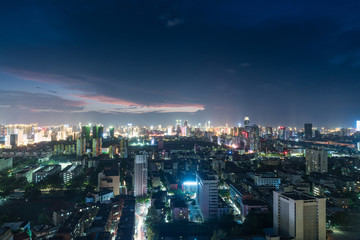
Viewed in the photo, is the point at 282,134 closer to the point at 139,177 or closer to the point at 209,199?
the point at 139,177

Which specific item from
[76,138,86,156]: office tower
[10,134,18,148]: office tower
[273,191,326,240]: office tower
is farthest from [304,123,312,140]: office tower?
[10,134,18,148]: office tower

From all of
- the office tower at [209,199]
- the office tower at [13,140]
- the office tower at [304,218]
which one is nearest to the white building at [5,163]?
the office tower at [13,140]

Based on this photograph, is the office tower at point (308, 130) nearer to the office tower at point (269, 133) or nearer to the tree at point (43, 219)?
the office tower at point (269, 133)

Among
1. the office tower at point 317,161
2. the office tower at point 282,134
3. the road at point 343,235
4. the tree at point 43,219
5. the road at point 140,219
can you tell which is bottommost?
the road at point 140,219

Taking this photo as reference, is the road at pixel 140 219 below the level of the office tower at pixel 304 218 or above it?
below

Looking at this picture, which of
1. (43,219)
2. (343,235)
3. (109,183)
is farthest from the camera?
(109,183)

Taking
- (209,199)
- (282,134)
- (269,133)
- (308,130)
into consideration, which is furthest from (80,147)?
(308,130)
